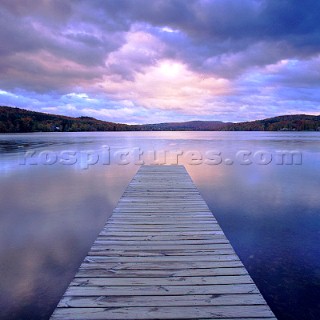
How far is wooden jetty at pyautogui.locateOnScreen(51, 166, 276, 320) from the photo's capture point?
91.6 inches

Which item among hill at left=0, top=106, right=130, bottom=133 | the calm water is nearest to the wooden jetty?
the calm water

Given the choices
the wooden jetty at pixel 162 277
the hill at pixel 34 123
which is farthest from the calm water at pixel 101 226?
the hill at pixel 34 123

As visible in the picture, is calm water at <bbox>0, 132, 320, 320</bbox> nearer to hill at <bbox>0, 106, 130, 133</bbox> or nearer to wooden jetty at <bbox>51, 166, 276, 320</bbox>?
wooden jetty at <bbox>51, 166, 276, 320</bbox>

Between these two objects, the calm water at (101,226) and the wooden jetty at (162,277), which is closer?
the wooden jetty at (162,277)

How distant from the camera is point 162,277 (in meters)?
2.82

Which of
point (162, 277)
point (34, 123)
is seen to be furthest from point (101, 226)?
point (34, 123)

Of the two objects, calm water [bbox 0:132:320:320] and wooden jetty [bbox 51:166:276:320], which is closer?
wooden jetty [bbox 51:166:276:320]

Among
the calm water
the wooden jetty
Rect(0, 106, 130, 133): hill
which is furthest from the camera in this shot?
Rect(0, 106, 130, 133): hill

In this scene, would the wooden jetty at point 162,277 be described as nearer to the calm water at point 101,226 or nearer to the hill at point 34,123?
the calm water at point 101,226

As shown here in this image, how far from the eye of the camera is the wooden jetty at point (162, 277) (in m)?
2.33

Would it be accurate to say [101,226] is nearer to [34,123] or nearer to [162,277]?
[162,277]

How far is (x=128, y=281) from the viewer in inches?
108

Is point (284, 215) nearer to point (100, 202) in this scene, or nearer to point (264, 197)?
point (264, 197)

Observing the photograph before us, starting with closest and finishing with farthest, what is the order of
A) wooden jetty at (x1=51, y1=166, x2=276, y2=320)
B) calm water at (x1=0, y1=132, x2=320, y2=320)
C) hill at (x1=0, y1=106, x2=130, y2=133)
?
1. wooden jetty at (x1=51, y1=166, x2=276, y2=320)
2. calm water at (x1=0, y1=132, x2=320, y2=320)
3. hill at (x1=0, y1=106, x2=130, y2=133)
